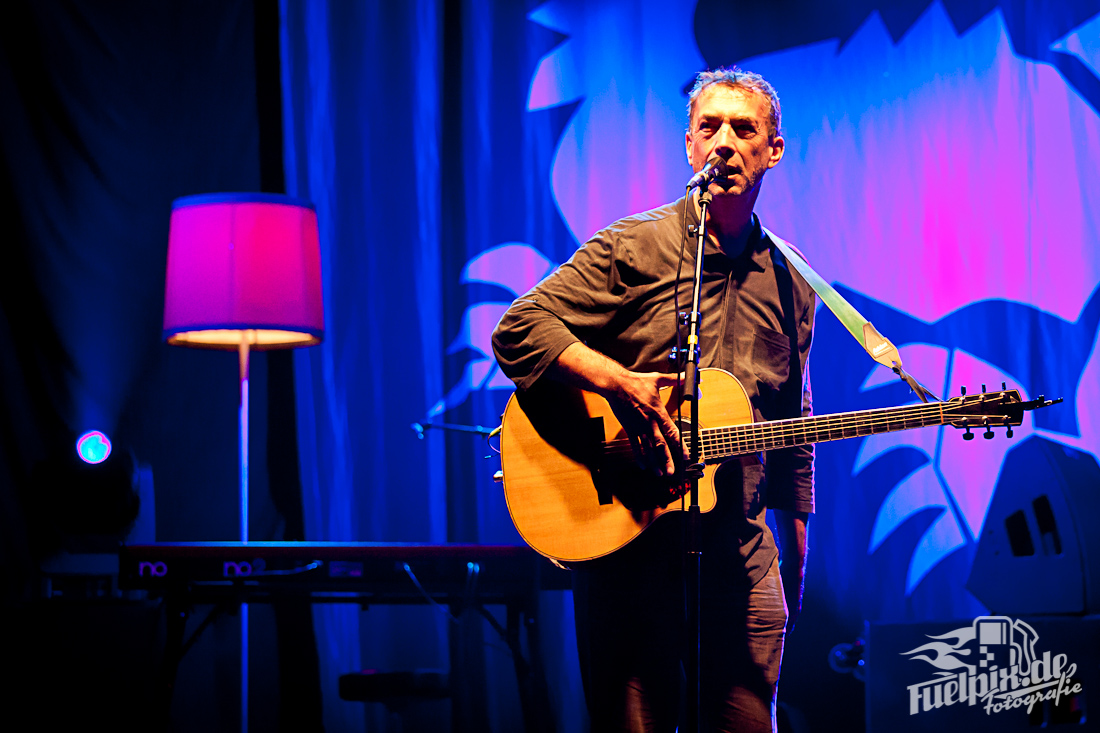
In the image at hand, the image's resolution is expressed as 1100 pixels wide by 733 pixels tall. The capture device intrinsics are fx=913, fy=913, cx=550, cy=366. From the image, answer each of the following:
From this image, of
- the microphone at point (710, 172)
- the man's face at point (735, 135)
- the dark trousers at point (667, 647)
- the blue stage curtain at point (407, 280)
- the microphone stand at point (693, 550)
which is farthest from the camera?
the blue stage curtain at point (407, 280)

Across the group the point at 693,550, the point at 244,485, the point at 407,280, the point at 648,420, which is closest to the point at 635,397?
the point at 648,420

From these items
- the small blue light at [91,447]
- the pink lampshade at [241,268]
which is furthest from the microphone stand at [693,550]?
the small blue light at [91,447]

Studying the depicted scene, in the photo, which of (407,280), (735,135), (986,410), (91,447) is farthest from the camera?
(407,280)

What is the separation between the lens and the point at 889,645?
3.05 meters

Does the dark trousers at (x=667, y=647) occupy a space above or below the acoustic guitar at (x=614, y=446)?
below

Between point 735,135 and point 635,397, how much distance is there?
673 mm

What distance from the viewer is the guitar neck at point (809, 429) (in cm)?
195

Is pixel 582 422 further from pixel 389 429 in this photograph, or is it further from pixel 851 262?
pixel 851 262

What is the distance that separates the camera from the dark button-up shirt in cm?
A: 201

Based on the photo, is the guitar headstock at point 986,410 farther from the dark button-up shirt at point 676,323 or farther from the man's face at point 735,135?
the man's face at point 735,135

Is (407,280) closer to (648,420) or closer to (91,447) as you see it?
(91,447)

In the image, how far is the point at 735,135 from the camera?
6.87 feet

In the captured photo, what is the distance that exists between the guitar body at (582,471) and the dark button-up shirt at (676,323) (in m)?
0.09

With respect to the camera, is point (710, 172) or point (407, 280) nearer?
point (710, 172)
